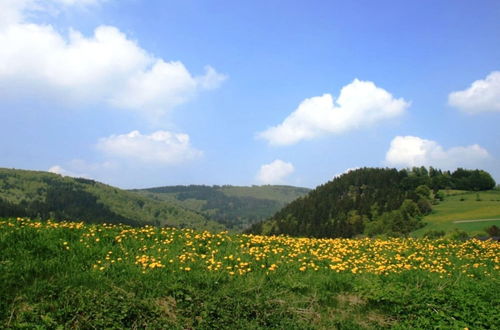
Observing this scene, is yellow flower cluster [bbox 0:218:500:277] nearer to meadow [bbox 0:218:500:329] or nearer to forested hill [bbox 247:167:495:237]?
meadow [bbox 0:218:500:329]

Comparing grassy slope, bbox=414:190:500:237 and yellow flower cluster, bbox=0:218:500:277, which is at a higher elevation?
yellow flower cluster, bbox=0:218:500:277

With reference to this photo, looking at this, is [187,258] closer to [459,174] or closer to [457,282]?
[457,282]

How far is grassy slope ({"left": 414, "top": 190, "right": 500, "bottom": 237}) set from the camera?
305 feet

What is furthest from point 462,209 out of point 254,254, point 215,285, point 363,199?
point 215,285

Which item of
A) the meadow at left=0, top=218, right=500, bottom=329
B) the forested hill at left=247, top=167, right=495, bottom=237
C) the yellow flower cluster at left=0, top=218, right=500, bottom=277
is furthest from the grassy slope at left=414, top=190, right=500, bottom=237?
the meadow at left=0, top=218, right=500, bottom=329

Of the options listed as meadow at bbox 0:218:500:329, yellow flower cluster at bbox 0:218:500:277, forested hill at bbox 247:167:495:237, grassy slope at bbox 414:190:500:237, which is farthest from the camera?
forested hill at bbox 247:167:495:237

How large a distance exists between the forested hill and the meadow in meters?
111

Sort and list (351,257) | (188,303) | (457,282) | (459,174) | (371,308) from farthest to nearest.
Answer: (459,174), (351,257), (457,282), (371,308), (188,303)

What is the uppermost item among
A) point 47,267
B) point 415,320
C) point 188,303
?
point 47,267

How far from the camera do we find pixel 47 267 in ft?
29.4

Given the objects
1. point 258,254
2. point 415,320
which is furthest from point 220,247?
point 415,320

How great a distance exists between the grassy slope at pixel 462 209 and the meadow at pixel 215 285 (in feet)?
258

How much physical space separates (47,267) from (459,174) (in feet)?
569

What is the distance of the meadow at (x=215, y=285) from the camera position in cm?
738
